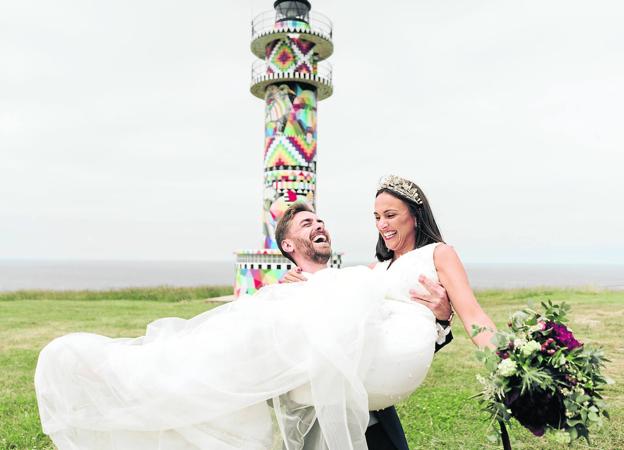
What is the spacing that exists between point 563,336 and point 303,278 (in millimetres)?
1496

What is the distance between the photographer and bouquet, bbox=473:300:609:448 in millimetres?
2410

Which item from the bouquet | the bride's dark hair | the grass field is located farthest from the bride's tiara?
the grass field

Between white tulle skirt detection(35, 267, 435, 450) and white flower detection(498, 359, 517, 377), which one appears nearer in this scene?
white flower detection(498, 359, 517, 377)

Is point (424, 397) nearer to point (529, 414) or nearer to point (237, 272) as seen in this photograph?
point (529, 414)

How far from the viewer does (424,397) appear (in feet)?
20.7

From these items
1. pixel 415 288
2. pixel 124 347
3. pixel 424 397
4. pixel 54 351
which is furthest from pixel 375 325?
pixel 424 397

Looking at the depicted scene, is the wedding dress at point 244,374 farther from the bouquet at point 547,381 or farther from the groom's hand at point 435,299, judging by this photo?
the bouquet at point 547,381

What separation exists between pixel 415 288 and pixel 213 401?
1330 mm

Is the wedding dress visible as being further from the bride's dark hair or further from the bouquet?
the bride's dark hair

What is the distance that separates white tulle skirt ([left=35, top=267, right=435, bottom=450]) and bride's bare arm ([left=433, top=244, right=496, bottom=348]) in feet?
0.92

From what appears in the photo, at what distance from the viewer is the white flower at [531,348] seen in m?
2.44

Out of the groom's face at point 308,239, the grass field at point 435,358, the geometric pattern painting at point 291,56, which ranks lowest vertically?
the grass field at point 435,358

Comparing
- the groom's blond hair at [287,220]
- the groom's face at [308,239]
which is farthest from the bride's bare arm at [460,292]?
the groom's blond hair at [287,220]

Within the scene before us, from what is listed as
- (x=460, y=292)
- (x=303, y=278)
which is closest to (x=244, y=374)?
(x=303, y=278)
